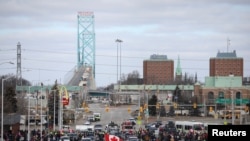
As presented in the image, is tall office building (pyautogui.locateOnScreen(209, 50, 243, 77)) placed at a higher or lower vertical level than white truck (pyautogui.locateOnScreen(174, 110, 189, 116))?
higher

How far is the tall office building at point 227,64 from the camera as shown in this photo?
565 feet

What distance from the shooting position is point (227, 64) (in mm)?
175250

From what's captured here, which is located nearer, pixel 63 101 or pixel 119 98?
pixel 63 101

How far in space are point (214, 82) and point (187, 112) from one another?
35.6 m

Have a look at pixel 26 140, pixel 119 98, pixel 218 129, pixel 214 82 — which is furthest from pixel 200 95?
pixel 218 129

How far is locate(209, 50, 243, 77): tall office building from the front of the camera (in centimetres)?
17212

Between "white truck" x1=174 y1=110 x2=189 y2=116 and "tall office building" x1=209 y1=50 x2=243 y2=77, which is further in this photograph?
"tall office building" x1=209 y1=50 x2=243 y2=77

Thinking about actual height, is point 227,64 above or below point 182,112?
above

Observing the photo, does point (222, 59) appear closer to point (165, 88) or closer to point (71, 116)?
point (165, 88)

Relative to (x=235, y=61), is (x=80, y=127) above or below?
below

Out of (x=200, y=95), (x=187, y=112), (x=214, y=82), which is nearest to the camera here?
(x=187, y=112)

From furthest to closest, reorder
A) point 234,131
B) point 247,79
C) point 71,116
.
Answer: point 247,79 → point 71,116 → point 234,131

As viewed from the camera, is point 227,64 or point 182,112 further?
A: point 227,64

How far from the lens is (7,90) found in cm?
7569
